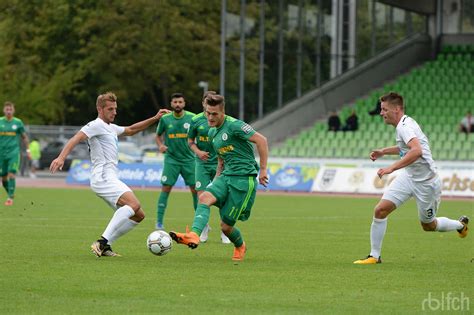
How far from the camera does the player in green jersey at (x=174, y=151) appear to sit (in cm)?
1992

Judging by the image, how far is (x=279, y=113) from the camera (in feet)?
156

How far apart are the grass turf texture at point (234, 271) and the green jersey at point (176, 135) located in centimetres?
134

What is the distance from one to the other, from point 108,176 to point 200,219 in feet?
5.86

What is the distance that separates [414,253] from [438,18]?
3628 centimetres

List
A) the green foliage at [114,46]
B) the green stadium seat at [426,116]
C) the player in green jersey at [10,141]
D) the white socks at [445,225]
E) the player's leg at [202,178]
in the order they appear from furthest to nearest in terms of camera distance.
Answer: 1. the green foliage at [114,46]
2. the green stadium seat at [426,116]
3. the player in green jersey at [10,141]
4. the player's leg at [202,178]
5. the white socks at [445,225]

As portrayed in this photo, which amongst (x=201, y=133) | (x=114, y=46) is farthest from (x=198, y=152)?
(x=114, y=46)

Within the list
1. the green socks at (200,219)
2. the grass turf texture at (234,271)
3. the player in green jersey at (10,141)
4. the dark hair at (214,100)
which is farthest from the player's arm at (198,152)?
the player in green jersey at (10,141)

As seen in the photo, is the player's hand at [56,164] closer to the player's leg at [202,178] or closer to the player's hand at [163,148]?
the player's leg at [202,178]

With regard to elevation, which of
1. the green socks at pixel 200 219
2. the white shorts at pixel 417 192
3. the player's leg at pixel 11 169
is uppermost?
the white shorts at pixel 417 192

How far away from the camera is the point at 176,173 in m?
20.2

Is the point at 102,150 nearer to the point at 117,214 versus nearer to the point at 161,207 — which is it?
the point at 117,214

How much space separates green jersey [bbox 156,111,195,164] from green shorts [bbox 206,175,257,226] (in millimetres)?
5621

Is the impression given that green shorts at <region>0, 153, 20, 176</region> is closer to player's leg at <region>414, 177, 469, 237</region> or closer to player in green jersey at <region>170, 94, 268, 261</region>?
player in green jersey at <region>170, 94, 268, 261</region>

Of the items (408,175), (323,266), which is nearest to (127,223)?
(323,266)
